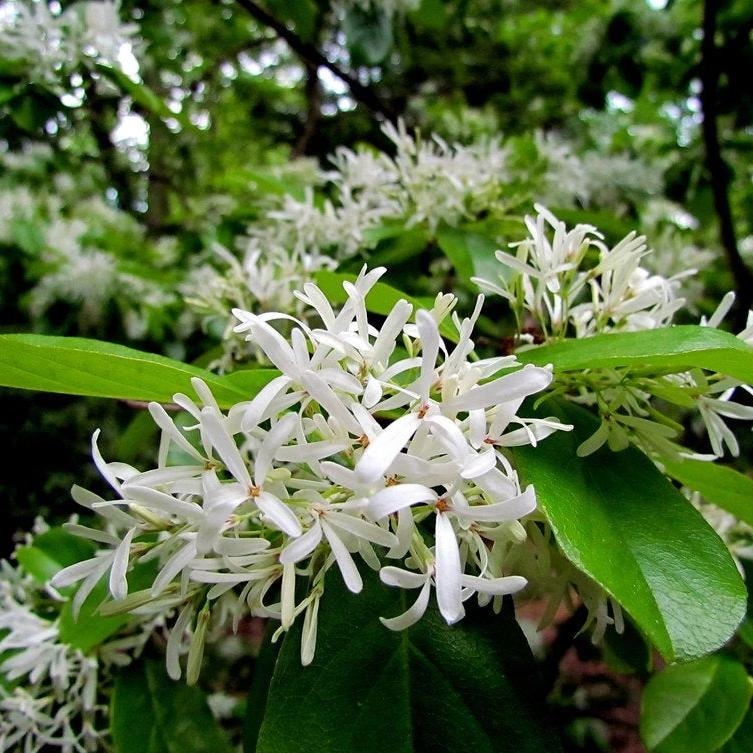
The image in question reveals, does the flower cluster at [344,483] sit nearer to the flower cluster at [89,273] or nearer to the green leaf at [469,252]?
the green leaf at [469,252]

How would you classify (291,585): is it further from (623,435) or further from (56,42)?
(56,42)

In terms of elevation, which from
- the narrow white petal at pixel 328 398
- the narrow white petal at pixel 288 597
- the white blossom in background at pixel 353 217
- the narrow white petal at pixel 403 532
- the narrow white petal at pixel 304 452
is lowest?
the narrow white petal at pixel 288 597

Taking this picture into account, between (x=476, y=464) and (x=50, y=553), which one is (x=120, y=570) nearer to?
(x=476, y=464)

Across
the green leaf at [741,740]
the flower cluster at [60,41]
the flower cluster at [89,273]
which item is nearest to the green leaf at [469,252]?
the green leaf at [741,740]

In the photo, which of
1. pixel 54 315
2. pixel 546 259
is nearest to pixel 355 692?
pixel 546 259

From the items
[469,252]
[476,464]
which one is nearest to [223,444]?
[476,464]

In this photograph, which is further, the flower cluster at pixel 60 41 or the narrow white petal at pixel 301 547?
the flower cluster at pixel 60 41

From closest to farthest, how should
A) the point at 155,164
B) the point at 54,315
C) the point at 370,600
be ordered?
the point at 370,600, the point at 54,315, the point at 155,164
